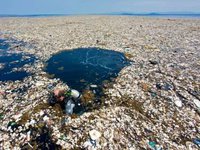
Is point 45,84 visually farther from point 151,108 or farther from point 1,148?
point 151,108

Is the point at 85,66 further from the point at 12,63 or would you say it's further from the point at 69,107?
the point at 69,107

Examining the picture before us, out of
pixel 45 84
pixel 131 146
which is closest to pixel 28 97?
pixel 45 84

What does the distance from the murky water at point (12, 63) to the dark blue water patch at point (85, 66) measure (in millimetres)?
1538

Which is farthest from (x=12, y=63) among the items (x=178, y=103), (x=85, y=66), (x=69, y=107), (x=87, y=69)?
(x=178, y=103)

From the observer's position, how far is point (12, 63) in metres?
14.5

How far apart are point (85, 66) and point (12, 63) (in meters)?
4.92

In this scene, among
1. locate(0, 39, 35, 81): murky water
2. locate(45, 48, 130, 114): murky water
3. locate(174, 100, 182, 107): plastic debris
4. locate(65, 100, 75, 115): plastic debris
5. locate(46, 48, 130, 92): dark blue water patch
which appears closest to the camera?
locate(65, 100, 75, 115): plastic debris

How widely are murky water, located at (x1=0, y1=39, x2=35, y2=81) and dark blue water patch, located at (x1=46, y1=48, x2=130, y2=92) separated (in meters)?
1.54

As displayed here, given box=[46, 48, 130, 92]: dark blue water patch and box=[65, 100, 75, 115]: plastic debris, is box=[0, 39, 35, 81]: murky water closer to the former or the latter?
box=[46, 48, 130, 92]: dark blue water patch

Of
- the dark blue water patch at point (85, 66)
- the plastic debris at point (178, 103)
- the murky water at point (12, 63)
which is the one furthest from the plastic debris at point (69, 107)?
the murky water at point (12, 63)

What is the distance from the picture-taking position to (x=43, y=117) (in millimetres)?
7812

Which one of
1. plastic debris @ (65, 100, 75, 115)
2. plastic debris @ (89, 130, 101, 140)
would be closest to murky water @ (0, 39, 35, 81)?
plastic debris @ (65, 100, 75, 115)

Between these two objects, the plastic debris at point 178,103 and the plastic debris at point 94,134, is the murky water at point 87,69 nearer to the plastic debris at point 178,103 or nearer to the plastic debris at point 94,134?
the plastic debris at point 94,134

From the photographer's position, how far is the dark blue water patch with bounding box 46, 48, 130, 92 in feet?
36.5
